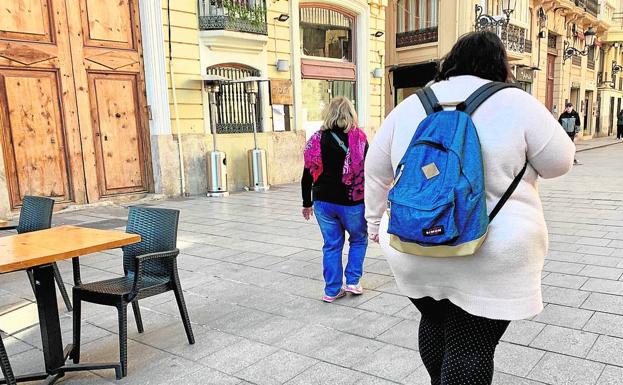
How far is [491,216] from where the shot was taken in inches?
67.7

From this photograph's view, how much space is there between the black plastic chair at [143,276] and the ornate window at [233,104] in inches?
305

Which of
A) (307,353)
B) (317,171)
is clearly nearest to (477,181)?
(307,353)

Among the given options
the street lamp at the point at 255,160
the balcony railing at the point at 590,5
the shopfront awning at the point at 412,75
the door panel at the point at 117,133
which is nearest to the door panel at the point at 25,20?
the door panel at the point at 117,133

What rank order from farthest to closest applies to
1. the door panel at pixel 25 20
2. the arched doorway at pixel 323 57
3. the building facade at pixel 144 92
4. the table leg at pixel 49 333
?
the arched doorway at pixel 323 57, the building facade at pixel 144 92, the door panel at pixel 25 20, the table leg at pixel 49 333

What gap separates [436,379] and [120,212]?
7566mm

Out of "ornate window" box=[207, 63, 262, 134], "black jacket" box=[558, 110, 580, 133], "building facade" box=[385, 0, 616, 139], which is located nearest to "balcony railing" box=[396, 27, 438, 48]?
"building facade" box=[385, 0, 616, 139]

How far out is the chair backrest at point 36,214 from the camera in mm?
3893

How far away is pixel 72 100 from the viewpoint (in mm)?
8727

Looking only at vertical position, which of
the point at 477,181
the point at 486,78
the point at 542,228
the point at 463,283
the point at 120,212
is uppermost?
the point at 486,78

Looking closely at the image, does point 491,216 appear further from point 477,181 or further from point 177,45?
point 177,45

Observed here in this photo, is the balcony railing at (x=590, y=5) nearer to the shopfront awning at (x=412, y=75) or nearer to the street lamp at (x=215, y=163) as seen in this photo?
the shopfront awning at (x=412, y=75)

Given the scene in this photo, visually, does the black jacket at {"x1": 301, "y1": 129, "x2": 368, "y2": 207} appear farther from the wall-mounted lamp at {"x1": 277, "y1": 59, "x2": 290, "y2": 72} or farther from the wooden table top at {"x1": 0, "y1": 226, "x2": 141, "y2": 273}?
the wall-mounted lamp at {"x1": 277, "y1": 59, "x2": 290, "y2": 72}

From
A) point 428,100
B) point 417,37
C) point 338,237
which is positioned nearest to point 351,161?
point 338,237

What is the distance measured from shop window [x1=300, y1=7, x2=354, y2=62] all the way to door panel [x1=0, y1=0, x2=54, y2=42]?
6.27 metres
